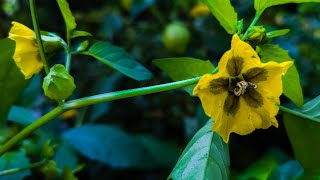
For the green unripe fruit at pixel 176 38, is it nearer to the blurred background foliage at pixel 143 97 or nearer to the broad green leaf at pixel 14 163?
the blurred background foliage at pixel 143 97

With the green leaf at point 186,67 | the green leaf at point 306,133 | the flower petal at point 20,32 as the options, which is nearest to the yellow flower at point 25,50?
the flower petal at point 20,32

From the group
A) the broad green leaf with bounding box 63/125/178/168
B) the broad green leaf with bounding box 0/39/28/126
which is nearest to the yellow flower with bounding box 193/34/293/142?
the broad green leaf with bounding box 0/39/28/126

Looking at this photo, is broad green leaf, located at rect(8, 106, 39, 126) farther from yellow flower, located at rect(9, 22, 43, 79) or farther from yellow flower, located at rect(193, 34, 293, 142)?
yellow flower, located at rect(193, 34, 293, 142)

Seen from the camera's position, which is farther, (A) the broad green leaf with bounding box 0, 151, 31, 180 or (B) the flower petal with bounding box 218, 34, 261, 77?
(A) the broad green leaf with bounding box 0, 151, 31, 180

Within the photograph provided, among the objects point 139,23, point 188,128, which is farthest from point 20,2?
point 188,128

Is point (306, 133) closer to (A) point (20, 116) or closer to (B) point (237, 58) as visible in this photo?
(B) point (237, 58)

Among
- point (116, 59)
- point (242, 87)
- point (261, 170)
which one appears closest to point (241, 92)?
point (242, 87)

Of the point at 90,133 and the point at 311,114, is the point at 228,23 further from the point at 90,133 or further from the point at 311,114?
the point at 90,133
